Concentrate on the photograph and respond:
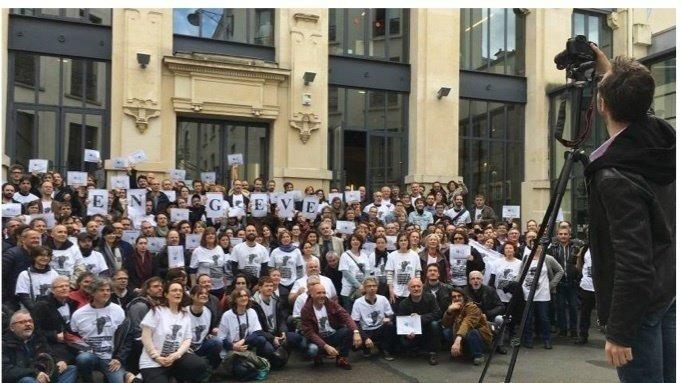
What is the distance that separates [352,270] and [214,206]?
346cm

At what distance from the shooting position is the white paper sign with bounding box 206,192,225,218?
12.1 meters

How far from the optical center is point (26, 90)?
52.9 ft

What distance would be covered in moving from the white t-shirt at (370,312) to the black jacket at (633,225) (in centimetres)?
672

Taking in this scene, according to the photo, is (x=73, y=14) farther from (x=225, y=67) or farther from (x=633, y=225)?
(x=633, y=225)

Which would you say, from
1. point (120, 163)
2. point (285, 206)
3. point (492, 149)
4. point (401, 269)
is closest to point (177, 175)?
point (120, 163)

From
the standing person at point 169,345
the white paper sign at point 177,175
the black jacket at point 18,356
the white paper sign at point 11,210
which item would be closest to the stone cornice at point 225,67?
the white paper sign at point 177,175

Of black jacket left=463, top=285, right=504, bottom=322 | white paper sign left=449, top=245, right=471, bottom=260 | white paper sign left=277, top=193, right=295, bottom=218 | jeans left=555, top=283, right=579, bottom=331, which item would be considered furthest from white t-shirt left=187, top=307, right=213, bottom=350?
jeans left=555, top=283, right=579, bottom=331

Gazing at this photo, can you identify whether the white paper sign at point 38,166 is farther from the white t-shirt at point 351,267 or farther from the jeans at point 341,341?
the jeans at point 341,341

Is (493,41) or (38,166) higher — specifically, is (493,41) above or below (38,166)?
above

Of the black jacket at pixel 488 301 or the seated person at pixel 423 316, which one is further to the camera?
the black jacket at pixel 488 301

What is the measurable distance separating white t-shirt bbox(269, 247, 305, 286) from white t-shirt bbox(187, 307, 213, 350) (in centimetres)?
203

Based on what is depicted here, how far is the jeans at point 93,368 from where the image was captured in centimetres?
685

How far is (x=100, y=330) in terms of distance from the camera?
23.4 feet

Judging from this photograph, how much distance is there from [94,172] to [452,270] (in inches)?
388
